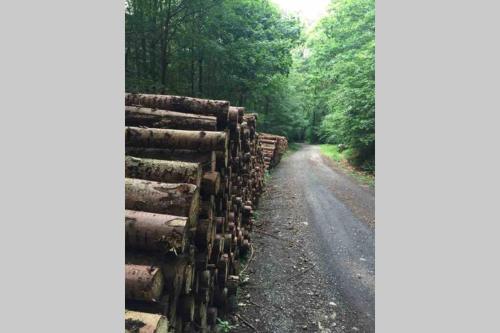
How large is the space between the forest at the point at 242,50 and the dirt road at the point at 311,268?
389 cm

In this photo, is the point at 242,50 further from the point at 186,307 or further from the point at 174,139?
the point at 186,307

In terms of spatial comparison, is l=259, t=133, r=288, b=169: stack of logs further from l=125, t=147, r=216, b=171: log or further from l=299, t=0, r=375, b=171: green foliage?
l=125, t=147, r=216, b=171: log

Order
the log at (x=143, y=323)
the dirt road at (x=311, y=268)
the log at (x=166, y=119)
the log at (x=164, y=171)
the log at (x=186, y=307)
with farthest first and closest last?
the dirt road at (x=311, y=268), the log at (x=166, y=119), the log at (x=186, y=307), the log at (x=164, y=171), the log at (x=143, y=323)

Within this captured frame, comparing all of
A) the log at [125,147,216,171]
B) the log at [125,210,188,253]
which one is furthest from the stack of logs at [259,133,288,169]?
the log at [125,210,188,253]

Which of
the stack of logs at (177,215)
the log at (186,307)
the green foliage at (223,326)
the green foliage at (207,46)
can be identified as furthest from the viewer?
the green foliage at (207,46)

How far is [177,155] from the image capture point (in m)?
3.67

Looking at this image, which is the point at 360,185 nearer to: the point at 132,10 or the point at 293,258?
the point at 293,258

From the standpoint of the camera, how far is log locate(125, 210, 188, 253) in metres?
2.46

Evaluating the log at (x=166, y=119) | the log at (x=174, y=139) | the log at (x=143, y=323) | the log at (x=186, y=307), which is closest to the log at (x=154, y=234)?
the log at (x=143, y=323)

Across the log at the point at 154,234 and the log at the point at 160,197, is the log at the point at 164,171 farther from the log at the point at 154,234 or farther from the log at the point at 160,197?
the log at the point at 154,234

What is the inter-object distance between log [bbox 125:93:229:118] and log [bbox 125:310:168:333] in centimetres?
292

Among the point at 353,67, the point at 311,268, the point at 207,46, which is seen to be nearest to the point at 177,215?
the point at 311,268

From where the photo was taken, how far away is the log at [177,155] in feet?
11.7

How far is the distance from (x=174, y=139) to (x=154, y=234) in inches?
56.8
